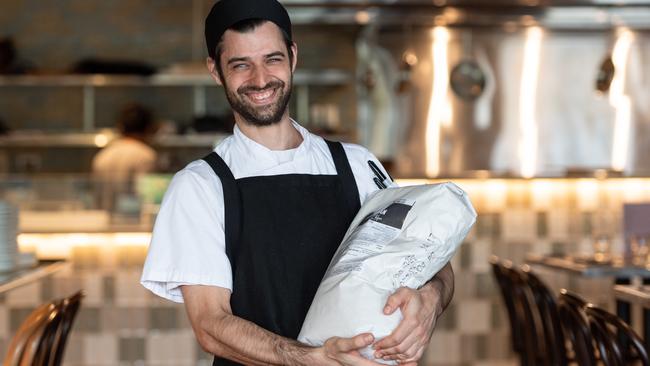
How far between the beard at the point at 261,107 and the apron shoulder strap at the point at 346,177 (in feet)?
0.54

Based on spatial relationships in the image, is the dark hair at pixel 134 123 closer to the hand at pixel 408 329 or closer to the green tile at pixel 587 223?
the green tile at pixel 587 223

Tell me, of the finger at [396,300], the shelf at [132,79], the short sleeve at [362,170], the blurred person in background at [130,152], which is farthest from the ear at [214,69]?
the shelf at [132,79]

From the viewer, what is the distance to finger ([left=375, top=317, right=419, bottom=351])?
175 cm

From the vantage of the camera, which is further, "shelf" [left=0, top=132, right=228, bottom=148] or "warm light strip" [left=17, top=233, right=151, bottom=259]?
"shelf" [left=0, top=132, right=228, bottom=148]

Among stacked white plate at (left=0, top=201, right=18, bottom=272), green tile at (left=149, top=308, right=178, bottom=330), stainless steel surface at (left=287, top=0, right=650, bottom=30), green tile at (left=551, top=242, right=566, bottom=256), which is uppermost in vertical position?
stainless steel surface at (left=287, top=0, right=650, bottom=30)

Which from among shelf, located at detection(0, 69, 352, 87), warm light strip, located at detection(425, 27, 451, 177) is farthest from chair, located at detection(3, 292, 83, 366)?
shelf, located at detection(0, 69, 352, 87)

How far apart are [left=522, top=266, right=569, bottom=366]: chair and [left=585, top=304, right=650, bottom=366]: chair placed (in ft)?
2.86

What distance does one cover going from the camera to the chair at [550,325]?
4.09 meters

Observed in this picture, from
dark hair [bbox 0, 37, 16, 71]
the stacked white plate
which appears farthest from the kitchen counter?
dark hair [bbox 0, 37, 16, 71]

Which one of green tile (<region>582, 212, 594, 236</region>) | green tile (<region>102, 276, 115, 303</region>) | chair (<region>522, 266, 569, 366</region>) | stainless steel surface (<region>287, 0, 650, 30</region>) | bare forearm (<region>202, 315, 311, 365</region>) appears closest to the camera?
bare forearm (<region>202, 315, 311, 365</region>)

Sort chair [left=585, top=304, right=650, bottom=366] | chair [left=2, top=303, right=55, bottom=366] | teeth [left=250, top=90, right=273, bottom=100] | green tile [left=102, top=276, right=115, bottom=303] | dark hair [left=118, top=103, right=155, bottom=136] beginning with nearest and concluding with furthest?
teeth [left=250, top=90, right=273, bottom=100] → chair [left=2, top=303, right=55, bottom=366] → chair [left=585, top=304, right=650, bottom=366] → green tile [left=102, top=276, right=115, bottom=303] → dark hair [left=118, top=103, right=155, bottom=136]

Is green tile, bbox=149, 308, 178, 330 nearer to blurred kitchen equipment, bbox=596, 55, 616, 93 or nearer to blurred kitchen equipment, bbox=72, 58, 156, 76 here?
blurred kitchen equipment, bbox=596, 55, 616, 93

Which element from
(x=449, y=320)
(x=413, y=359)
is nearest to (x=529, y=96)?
(x=449, y=320)

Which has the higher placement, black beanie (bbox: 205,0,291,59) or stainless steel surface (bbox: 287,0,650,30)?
stainless steel surface (bbox: 287,0,650,30)
